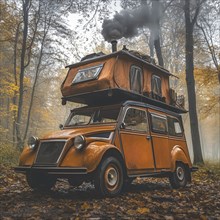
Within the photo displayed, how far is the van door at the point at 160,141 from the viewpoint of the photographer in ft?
27.6

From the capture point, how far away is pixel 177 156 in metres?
9.13

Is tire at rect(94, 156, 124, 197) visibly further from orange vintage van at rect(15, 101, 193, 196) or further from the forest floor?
the forest floor

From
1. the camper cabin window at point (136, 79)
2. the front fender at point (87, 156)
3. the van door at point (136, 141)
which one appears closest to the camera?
the front fender at point (87, 156)

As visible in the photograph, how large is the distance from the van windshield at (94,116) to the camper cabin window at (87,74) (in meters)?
0.87

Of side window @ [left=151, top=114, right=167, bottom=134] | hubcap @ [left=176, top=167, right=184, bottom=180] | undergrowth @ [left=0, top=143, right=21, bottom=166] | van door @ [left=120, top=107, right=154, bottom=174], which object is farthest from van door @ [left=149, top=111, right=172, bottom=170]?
undergrowth @ [left=0, top=143, right=21, bottom=166]

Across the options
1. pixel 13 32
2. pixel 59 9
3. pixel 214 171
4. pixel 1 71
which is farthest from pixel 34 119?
pixel 214 171

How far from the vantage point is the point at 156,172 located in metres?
8.12

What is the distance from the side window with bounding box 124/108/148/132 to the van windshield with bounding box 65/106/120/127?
0.32 m

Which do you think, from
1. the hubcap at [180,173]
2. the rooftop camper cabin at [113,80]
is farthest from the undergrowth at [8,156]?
the hubcap at [180,173]

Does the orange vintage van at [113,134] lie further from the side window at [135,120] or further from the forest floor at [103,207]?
the forest floor at [103,207]

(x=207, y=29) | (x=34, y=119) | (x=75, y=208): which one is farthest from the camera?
(x=34, y=119)

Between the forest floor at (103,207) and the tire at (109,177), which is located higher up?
the tire at (109,177)

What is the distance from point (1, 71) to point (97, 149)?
18866 mm

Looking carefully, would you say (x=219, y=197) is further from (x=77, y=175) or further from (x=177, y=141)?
(x=77, y=175)
